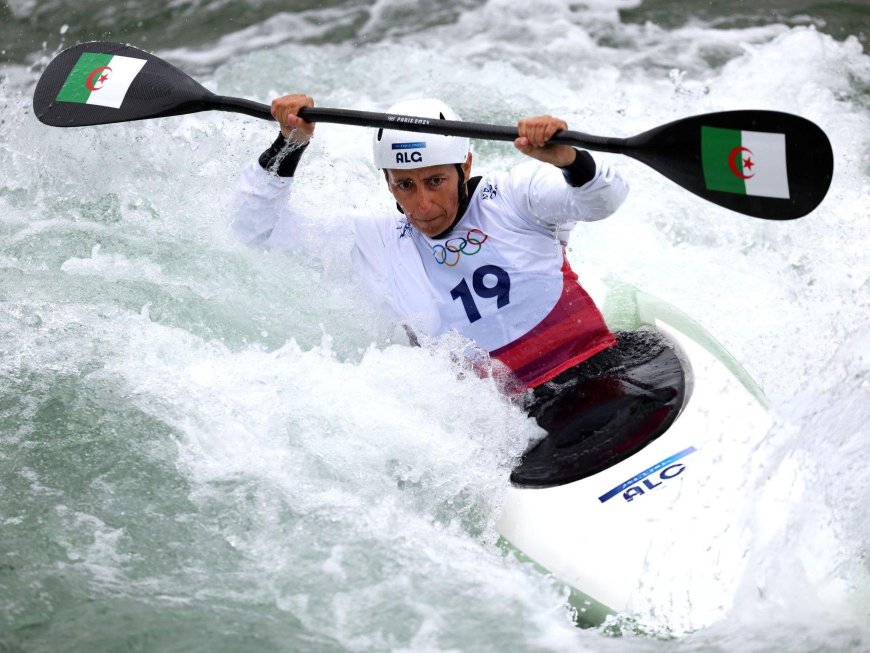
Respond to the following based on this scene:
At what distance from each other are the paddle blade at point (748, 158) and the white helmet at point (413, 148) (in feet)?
1.69

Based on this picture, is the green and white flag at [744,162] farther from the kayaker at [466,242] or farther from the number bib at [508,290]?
the number bib at [508,290]

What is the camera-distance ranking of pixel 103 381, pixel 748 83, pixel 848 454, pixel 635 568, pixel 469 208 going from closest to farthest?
pixel 635 568 < pixel 848 454 < pixel 469 208 < pixel 103 381 < pixel 748 83

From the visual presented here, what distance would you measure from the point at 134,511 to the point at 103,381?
1.96 feet

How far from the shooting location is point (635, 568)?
2.94m

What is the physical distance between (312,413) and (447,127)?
0.99m

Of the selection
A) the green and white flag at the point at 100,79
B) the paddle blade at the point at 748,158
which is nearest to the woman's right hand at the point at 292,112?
the green and white flag at the point at 100,79

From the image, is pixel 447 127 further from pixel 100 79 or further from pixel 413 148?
pixel 100 79

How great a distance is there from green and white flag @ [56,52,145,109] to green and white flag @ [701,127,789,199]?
81.5 inches

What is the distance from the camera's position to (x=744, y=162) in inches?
126

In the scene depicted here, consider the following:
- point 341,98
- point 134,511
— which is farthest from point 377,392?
point 341,98

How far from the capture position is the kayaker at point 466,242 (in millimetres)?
3336

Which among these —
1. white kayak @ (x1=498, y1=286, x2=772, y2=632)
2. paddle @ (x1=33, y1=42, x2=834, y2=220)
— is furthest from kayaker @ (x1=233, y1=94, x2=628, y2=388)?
white kayak @ (x1=498, y1=286, x2=772, y2=632)

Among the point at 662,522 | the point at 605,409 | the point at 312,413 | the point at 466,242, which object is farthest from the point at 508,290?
the point at 662,522

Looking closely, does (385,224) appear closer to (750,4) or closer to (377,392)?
(377,392)
